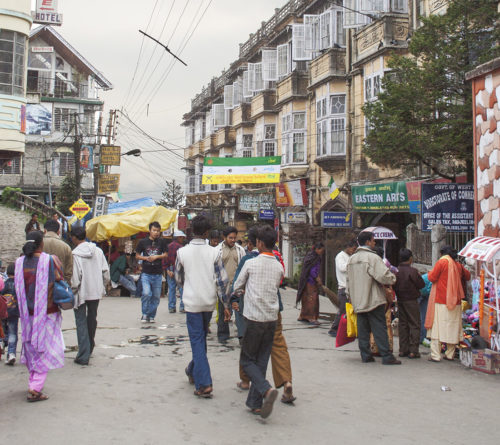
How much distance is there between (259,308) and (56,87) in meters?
42.7

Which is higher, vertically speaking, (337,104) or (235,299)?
(337,104)

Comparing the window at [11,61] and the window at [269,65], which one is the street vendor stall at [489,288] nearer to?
the window at [11,61]

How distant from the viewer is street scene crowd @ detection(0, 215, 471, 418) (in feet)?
19.2

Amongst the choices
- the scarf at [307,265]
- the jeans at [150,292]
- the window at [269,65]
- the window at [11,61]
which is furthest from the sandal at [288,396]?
the window at [269,65]

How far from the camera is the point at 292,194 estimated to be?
2528cm

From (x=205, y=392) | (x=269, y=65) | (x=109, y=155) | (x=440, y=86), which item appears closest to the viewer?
(x=205, y=392)

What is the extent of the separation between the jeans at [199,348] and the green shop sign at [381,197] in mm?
11259

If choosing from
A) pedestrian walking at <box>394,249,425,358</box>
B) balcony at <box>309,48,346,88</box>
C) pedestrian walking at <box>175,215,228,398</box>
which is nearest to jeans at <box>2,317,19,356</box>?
pedestrian walking at <box>175,215,228,398</box>

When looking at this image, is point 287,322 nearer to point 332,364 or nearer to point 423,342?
point 423,342

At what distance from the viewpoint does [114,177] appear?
96.3 ft

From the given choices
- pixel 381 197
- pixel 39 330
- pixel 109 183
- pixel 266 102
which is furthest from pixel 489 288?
pixel 109 183

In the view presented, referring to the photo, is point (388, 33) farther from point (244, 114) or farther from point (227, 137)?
point (227, 137)

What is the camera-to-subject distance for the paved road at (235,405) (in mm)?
4957

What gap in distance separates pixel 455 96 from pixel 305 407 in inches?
325
